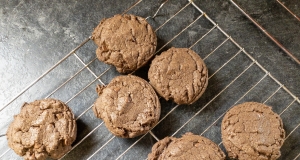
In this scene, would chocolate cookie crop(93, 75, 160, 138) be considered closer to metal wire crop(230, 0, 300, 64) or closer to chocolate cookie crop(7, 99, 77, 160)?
chocolate cookie crop(7, 99, 77, 160)

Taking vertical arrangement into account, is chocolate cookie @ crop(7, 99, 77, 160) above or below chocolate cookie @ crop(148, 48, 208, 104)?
above

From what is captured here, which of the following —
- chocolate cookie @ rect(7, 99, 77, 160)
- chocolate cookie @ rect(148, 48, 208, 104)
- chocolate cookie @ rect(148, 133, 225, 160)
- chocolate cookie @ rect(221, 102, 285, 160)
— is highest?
chocolate cookie @ rect(7, 99, 77, 160)

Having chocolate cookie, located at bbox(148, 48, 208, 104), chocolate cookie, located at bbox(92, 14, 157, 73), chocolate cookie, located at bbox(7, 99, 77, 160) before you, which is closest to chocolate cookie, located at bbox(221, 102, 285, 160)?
chocolate cookie, located at bbox(148, 48, 208, 104)

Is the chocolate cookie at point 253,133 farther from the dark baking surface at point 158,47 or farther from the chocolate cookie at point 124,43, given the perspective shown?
the chocolate cookie at point 124,43

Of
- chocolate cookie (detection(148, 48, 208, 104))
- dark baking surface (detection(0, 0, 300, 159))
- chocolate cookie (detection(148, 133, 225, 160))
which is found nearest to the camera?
chocolate cookie (detection(148, 133, 225, 160))

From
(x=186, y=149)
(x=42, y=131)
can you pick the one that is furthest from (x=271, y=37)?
(x=42, y=131)

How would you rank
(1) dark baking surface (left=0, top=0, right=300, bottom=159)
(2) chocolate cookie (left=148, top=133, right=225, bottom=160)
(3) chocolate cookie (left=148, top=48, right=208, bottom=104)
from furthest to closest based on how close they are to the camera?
1. (1) dark baking surface (left=0, top=0, right=300, bottom=159)
2. (3) chocolate cookie (left=148, top=48, right=208, bottom=104)
3. (2) chocolate cookie (left=148, top=133, right=225, bottom=160)

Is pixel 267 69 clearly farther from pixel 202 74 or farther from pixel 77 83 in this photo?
pixel 77 83
